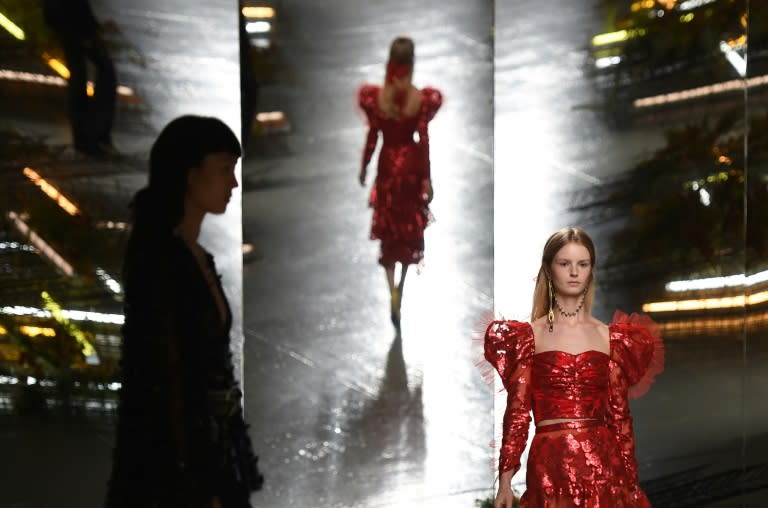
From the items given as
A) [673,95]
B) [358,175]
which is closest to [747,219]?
[673,95]

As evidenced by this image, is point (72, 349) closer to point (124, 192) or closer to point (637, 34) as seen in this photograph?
point (124, 192)

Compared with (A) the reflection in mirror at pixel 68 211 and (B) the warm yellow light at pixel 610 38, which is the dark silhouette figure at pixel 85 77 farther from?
(B) the warm yellow light at pixel 610 38

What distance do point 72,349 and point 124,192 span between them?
0.72m

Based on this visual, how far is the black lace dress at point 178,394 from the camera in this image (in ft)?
14.9

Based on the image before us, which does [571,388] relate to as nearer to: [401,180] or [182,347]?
[182,347]

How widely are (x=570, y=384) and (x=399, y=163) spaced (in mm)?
1970

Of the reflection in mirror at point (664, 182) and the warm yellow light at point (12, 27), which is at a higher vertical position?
the warm yellow light at point (12, 27)

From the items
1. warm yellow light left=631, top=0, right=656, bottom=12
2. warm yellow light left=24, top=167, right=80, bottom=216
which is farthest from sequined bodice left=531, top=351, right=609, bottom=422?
warm yellow light left=631, top=0, right=656, bottom=12

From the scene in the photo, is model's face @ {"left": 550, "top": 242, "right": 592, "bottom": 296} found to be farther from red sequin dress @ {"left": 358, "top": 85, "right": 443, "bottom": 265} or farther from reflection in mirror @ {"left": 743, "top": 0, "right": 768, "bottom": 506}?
reflection in mirror @ {"left": 743, "top": 0, "right": 768, "bottom": 506}

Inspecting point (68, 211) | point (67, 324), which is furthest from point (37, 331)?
point (68, 211)

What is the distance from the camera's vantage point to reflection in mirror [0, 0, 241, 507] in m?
5.60

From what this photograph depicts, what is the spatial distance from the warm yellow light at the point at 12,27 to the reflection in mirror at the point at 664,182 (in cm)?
254

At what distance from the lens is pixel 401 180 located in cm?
643

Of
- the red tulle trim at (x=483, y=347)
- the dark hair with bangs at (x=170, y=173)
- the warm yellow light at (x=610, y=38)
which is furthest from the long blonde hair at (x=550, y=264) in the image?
the warm yellow light at (x=610, y=38)
